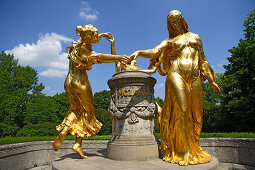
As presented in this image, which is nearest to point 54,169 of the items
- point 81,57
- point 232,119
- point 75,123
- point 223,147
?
point 75,123

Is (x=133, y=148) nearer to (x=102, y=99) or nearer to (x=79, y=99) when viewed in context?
(x=79, y=99)

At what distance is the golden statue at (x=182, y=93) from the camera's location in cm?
491

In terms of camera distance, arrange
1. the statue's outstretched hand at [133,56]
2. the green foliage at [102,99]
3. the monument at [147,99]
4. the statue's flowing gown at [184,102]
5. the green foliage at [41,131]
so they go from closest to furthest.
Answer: the statue's flowing gown at [184,102] < the monument at [147,99] < the statue's outstretched hand at [133,56] < the green foliage at [41,131] < the green foliage at [102,99]

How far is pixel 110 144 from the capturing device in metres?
5.49

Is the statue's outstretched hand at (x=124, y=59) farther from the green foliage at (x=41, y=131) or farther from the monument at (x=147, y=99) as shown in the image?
the green foliage at (x=41, y=131)

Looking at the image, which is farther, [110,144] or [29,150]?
[29,150]

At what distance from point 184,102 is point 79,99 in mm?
2922

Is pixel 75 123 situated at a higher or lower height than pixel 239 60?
lower

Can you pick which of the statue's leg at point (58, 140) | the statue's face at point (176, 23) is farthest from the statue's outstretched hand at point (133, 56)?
the statue's leg at point (58, 140)

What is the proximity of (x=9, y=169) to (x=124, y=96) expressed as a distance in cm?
494

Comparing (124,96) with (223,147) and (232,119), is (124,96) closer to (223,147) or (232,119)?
(223,147)

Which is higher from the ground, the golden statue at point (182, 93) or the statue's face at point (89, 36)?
the statue's face at point (89, 36)

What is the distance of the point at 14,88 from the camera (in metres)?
26.1

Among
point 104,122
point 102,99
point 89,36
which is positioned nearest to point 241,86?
point 104,122
